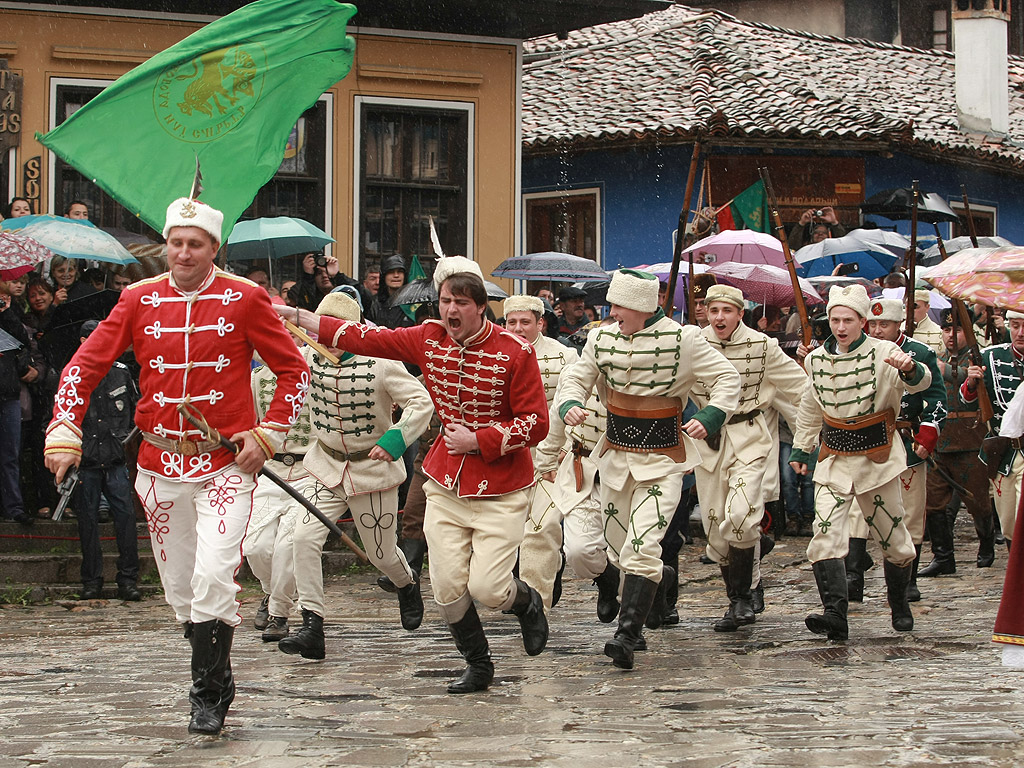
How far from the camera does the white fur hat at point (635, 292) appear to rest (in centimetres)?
845

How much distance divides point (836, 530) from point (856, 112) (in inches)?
584

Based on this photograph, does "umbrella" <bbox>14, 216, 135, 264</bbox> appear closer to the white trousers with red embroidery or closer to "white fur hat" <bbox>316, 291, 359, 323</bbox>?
"white fur hat" <bbox>316, 291, 359, 323</bbox>

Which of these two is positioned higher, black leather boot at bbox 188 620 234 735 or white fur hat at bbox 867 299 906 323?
white fur hat at bbox 867 299 906 323

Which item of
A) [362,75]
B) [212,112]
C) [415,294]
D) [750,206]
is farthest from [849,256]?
[212,112]

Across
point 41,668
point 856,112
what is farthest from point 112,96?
point 856,112

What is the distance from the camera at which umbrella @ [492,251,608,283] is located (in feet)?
50.1

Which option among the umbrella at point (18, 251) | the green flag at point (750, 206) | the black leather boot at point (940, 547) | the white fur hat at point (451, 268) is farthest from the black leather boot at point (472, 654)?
the green flag at point (750, 206)

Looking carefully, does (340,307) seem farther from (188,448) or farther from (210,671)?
(210,671)

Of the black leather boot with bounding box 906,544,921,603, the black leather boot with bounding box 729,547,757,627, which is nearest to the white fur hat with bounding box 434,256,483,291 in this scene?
the black leather boot with bounding box 729,547,757,627

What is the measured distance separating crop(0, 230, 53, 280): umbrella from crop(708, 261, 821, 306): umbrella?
588 cm

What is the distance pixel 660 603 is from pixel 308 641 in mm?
2182

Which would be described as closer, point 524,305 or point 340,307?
point 340,307

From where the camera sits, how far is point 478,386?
291 inches

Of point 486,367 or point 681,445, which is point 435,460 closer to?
point 486,367
